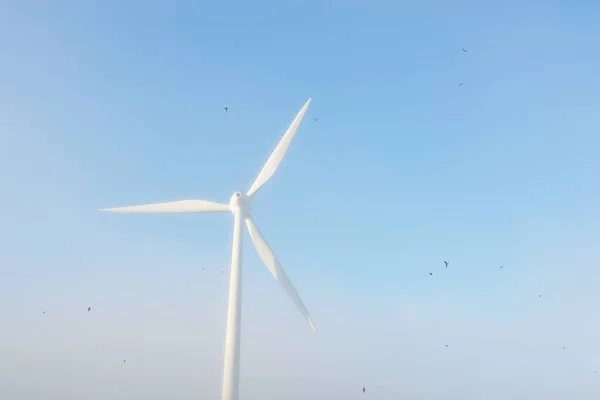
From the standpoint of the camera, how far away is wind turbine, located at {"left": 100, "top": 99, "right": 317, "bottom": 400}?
59906 millimetres

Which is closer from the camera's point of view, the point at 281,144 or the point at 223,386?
the point at 223,386

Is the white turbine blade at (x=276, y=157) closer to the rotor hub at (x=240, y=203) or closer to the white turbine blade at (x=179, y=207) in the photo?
the rotor hub at (x=240, y=203)

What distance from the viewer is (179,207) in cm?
6988

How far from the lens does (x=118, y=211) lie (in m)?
69.7

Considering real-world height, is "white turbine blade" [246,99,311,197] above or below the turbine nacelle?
above

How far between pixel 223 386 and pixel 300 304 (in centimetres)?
1224

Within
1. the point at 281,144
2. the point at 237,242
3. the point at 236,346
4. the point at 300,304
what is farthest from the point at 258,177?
the point at 236,346

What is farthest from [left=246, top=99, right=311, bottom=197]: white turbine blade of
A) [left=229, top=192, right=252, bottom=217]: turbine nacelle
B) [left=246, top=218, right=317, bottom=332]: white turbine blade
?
[left=246, top=218, right=317, bottom=332]: white turbine blade

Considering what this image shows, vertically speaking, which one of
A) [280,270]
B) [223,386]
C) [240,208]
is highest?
[240,208]

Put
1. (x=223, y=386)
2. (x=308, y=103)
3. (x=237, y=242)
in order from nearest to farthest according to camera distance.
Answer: (x=223, y=386)
(x=237, y=242)
(x=308, y=103)

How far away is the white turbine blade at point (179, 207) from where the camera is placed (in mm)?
69250

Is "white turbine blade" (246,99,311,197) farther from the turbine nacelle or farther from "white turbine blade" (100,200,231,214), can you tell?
"white turbine blade" (100,200,231,214)

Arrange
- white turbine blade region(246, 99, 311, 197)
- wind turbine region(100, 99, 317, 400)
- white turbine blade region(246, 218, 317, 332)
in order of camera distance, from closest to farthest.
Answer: wind turbine region(100, 99, 317, 400) < white turbine blade region(246, 218, 317, 332) < white turbine blade region(246, 99, 311, 197)

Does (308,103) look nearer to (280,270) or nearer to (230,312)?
(280,270)
